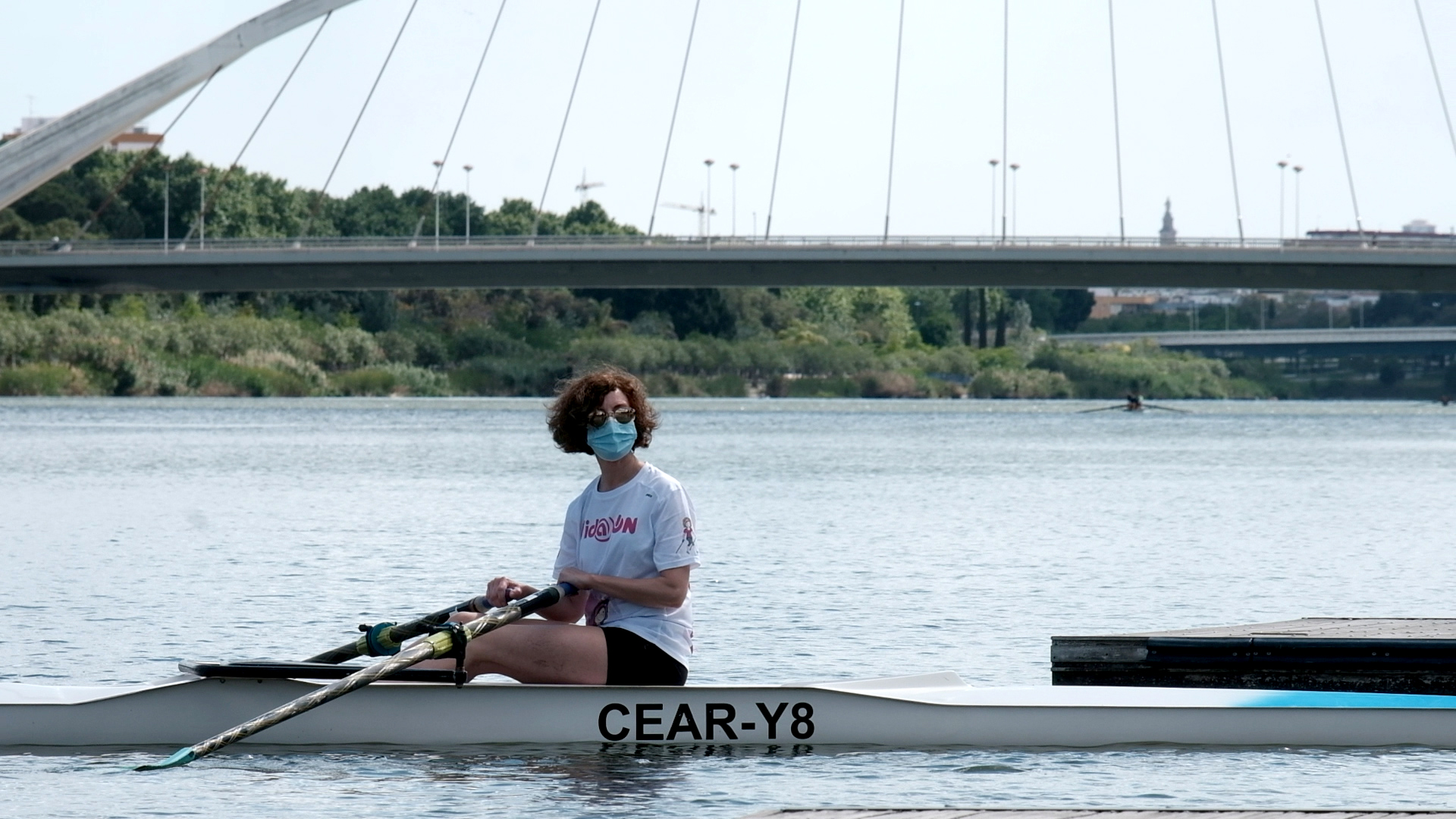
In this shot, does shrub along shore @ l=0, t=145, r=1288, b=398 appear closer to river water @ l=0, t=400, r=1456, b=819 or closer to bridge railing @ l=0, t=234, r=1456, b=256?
bridge railing @ l=0, t=234, r=1456, b=256

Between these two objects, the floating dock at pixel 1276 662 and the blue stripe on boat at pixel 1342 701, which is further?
the floating dock at pixel 1276 662

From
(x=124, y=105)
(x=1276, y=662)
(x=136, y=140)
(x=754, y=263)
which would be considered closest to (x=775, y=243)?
(x=754, y=263)

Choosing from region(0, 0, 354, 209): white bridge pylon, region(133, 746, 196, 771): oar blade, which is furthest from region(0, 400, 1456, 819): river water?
region(0, 0, 354, 209): white bridge pylon

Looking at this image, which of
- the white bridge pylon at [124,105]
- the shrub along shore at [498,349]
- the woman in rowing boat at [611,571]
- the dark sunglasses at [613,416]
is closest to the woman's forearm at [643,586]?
the woman in rowing boat at [611,571]

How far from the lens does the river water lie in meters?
8.80

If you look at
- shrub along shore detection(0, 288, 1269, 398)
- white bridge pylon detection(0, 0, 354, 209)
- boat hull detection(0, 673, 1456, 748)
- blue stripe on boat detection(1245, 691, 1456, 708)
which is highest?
white bridge pylon detection(0, 0, 354, 209)

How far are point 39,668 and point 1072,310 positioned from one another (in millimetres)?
134594

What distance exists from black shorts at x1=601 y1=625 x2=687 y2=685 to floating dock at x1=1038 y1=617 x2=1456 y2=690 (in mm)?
2899

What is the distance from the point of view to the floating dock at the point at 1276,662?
33.9 ft

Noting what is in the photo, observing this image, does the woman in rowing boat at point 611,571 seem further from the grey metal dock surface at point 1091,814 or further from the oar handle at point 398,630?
the grey metal dock surface at point 1091,814

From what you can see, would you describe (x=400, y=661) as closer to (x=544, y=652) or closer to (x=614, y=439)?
(x=544, y=652)

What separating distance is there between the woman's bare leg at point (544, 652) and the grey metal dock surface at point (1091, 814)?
1.83 meters

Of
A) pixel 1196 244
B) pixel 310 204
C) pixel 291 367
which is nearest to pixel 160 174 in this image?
pixel 310 204

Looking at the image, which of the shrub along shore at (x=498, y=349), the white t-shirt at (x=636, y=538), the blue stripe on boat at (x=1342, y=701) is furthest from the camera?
the shrub along shore at (x=498, y=349)
